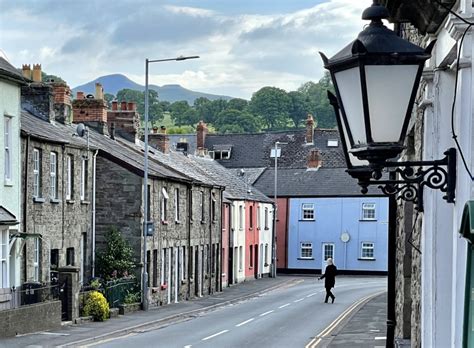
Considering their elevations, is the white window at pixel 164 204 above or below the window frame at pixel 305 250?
above

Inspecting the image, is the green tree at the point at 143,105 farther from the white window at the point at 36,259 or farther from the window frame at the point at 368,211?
the white window at the point at 36,259

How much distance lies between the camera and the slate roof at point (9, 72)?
94.5 feet

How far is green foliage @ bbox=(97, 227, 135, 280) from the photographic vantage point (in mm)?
38062

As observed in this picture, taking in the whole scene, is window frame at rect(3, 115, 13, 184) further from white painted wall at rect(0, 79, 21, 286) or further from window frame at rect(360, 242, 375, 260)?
window frame at rect(360, 242, 375, 260)

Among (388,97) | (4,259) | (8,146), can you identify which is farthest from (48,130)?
(388,97)

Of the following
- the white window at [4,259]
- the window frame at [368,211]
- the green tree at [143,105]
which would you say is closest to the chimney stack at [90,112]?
the white window at [4,259]

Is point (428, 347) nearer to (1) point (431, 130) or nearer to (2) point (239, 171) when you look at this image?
(1) point (431, 130)

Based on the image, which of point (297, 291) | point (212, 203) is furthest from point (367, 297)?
point (212, 203)

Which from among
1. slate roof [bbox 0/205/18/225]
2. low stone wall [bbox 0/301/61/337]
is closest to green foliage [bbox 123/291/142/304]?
low stone wall [bbox 0/301/61/337]

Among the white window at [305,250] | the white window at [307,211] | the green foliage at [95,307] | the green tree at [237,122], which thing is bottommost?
the white window at [305,250]

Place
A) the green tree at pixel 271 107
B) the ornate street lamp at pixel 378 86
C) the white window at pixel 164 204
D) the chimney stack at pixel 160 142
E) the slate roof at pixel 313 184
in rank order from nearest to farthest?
1. the ornate street lamp at pixel 378 86
2. the white window at pixel 164 204
3. the chimney stack at pixel 160 142
4. the slate roof at pixel 313 184
5. the green tree at pixel 271 107

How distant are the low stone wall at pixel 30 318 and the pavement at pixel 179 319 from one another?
11.3 inches

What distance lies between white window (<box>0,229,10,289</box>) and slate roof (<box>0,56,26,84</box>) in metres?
4.89

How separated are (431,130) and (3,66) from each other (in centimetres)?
2489
